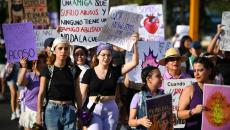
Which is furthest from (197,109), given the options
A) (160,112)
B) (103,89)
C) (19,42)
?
(19,42)

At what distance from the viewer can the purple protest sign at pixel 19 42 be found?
887cm

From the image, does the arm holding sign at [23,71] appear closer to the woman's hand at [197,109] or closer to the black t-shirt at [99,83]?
the black t-shirt at [99,83]

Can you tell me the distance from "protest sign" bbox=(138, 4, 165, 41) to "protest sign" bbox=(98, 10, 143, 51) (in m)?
2.98

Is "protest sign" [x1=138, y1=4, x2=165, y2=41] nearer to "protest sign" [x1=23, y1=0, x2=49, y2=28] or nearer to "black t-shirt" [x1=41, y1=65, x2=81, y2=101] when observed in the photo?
"protest sign" [x1=23, y1=0, x2=49, y2=28]

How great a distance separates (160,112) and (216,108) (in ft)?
1.71

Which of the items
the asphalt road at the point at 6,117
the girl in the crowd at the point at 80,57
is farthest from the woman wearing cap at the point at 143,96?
the asphalt road at the point at 6,117

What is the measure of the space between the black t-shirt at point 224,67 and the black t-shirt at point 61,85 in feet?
13.6

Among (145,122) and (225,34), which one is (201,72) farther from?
(225,34)

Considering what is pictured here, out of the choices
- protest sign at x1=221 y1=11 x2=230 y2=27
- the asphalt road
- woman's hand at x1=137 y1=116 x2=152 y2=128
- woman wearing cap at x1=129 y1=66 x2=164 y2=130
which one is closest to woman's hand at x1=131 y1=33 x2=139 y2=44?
woman wearing cap at x1=129 y1=66 x2=164 y2=130

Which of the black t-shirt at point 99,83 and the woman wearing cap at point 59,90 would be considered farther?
the black t-shirt at point 99,83

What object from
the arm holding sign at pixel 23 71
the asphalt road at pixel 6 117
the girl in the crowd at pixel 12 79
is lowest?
the asphalt road at pixel 6 117

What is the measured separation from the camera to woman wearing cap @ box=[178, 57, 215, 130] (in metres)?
6.12

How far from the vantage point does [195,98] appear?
617cm

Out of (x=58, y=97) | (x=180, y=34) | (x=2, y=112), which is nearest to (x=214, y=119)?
(x=58, y=97)
